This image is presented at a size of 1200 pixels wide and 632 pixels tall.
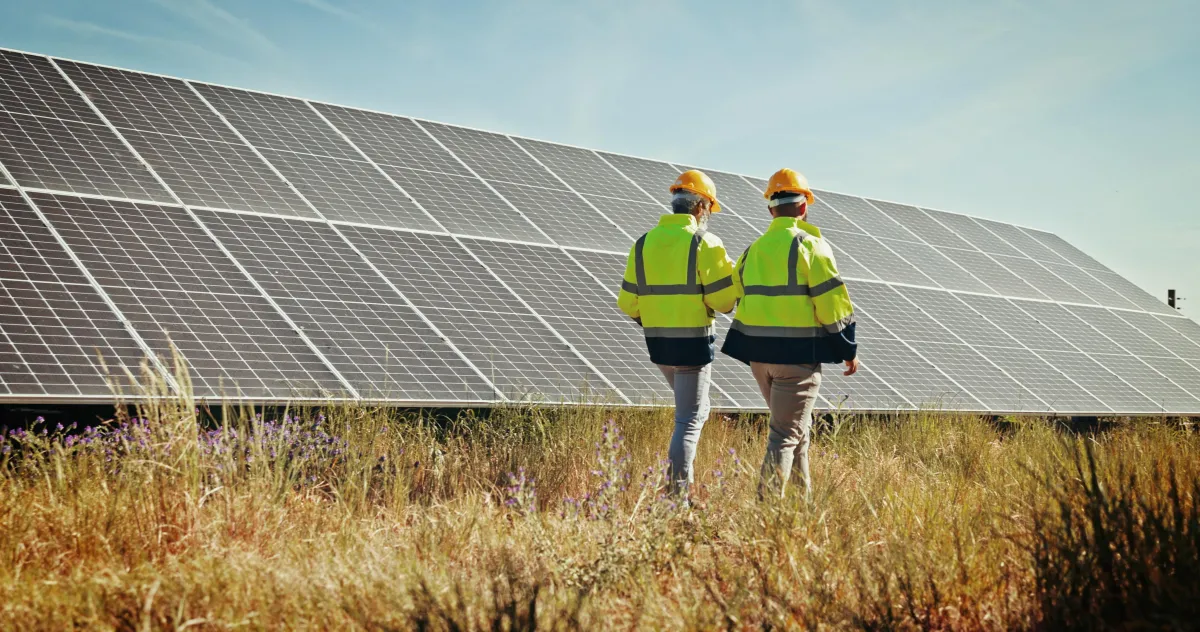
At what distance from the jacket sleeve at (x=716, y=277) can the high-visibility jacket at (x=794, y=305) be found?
60 millimetres

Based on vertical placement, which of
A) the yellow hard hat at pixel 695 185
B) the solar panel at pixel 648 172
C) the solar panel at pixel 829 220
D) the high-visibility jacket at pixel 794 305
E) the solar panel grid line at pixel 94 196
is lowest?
the high-visibility jacket at pixel 794 305

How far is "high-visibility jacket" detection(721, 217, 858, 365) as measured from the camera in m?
6.62

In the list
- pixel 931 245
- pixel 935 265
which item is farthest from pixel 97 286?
pixel 931 245

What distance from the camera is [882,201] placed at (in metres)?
19.6

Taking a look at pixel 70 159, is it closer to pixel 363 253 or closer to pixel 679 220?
pixel 363 253

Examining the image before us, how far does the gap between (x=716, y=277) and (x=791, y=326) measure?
1.99ft

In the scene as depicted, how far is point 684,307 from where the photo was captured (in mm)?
6910

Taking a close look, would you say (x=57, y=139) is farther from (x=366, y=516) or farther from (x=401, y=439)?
(x=366, y=516)

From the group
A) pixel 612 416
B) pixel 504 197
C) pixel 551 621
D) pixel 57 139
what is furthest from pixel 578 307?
pixel 551 621

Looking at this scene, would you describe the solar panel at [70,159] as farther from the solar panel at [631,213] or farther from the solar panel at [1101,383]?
the solar panel at [1101,383]

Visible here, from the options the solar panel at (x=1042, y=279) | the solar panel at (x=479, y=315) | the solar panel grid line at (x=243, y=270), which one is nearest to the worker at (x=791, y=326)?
the solar panel at (x=479, y=315)

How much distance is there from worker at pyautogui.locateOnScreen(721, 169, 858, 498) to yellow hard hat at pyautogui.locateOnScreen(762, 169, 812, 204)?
0.94 feet

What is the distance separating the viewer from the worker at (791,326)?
6.62 metres

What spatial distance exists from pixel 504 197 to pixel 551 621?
937 cm
